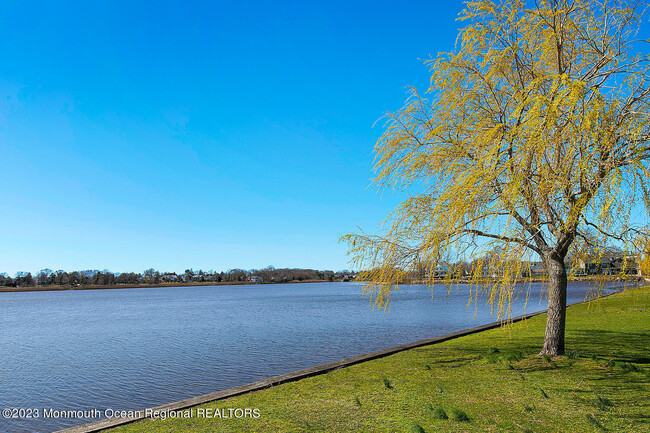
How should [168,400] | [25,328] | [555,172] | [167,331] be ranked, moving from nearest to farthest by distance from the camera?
[555,172] → [168,400] → [167,331] → [25,328]

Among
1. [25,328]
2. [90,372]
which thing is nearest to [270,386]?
[90,372]

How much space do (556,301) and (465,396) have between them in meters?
3.70

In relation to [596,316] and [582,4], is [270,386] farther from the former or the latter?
[596,316]

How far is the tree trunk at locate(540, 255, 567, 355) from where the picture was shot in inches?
368

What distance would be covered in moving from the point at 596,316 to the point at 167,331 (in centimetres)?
2211

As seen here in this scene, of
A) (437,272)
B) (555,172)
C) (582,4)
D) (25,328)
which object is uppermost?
(582,4)

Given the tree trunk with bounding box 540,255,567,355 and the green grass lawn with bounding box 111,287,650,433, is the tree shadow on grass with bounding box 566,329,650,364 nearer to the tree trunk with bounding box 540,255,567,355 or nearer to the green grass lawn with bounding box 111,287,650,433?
the green grass lawn with bounding box 111,287,650,433

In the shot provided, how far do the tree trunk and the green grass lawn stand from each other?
0.42 meters

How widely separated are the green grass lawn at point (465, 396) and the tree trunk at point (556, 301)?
0.42 metres

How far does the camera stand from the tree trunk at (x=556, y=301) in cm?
934

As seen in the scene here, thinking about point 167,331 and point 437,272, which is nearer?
point 437,272

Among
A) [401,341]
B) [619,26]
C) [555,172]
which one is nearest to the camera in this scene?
[555,172]

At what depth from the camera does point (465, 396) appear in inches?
277

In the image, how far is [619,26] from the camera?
26.9 feet
